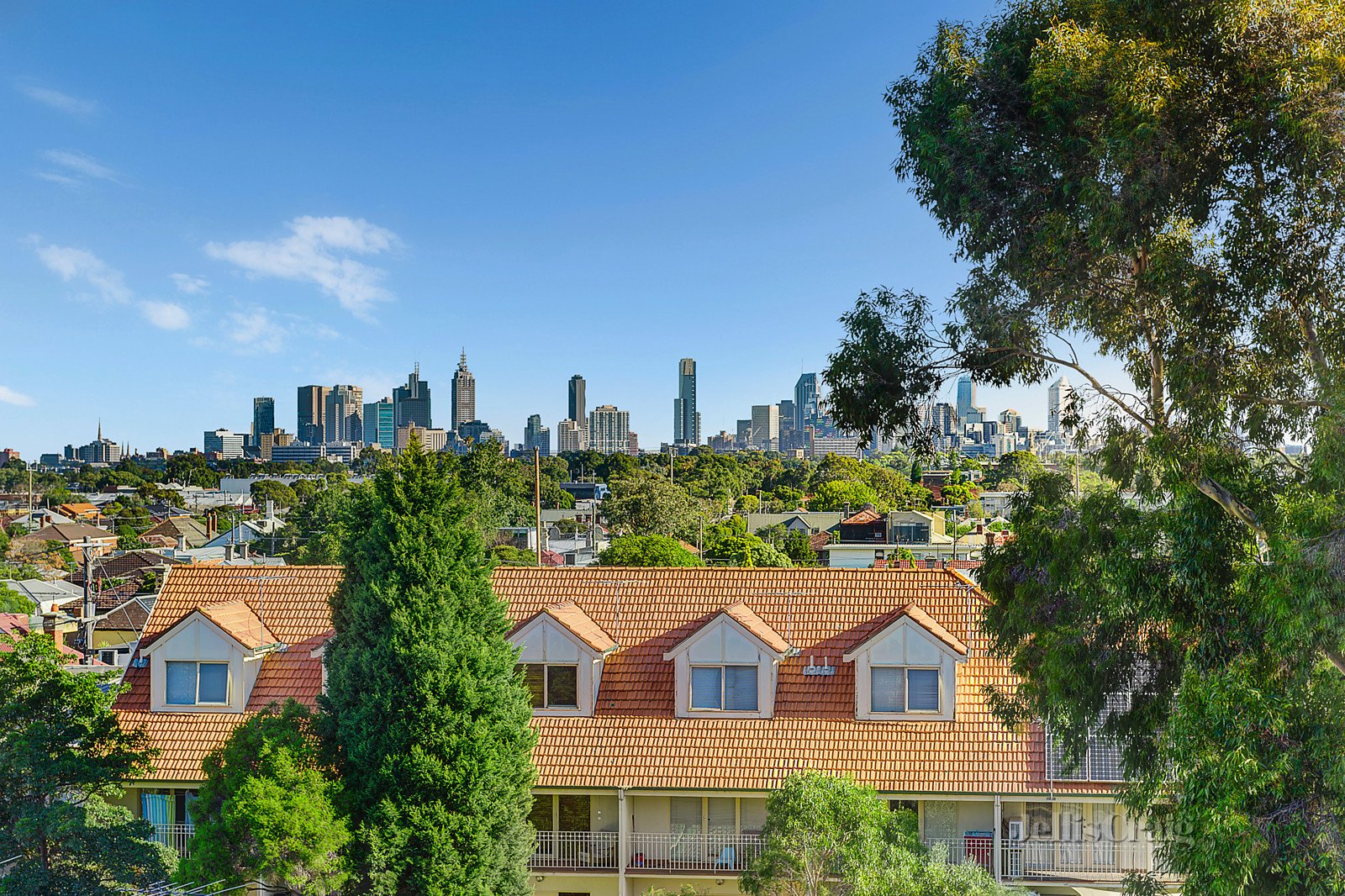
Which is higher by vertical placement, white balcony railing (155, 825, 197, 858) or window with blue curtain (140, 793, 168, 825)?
window with blue curtain (140, 793, 168, 825)

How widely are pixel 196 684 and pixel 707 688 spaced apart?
9.19 metres

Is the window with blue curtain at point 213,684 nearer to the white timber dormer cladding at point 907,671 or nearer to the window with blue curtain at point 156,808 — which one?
the window with blue curtain at point 156,808

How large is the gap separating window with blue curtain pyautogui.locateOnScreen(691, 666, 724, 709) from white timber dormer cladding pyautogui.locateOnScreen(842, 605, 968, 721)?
2.26 m

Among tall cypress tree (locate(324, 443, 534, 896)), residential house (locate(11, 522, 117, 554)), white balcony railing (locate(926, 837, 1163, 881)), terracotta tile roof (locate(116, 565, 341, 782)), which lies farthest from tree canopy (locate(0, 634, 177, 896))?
residential house (locate(11, 522, 117, 554))

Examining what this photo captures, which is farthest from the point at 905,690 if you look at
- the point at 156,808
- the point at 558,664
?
the point at 156,808

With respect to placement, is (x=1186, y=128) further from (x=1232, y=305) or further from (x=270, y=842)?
(x=270, y=842)

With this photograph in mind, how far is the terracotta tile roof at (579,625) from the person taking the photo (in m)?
16.2

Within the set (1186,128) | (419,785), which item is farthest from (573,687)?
(1186,128)

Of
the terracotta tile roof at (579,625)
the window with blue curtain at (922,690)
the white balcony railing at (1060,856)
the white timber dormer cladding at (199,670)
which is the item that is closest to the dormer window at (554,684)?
the terracotta tile roof at (579,625)

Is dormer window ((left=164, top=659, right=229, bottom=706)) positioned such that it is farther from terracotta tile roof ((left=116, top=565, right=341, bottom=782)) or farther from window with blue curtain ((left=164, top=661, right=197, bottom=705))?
terracotta tile roof ((left=116, top=565, right=341, bottom=782))

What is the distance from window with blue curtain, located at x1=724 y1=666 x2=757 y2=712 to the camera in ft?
53.1

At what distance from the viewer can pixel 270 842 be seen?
37.4ft

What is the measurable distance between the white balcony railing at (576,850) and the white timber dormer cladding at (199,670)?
19.5 ft

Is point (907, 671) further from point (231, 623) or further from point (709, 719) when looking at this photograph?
point (231, 623)
